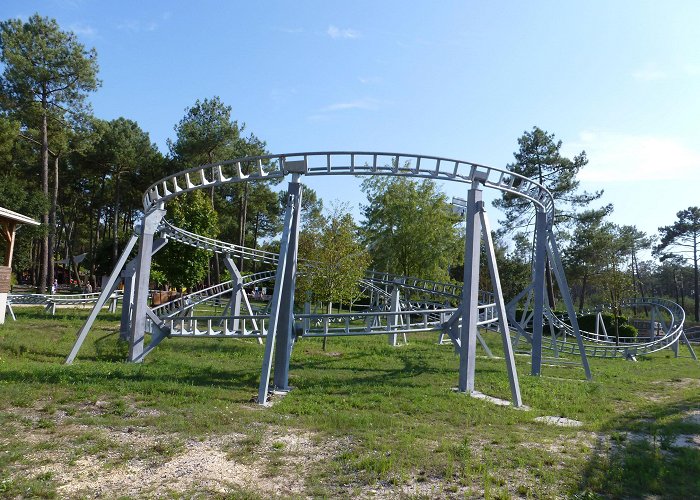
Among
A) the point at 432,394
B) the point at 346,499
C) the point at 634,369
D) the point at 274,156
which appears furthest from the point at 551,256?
the point at 346,499

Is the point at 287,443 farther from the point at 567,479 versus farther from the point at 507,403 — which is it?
the point at 507,403

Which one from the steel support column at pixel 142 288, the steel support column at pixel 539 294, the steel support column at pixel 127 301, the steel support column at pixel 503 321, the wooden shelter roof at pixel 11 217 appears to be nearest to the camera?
the steel support column at pixel 503 321

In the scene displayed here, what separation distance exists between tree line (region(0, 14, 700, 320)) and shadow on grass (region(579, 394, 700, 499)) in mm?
13279

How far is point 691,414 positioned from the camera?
11.4 meters

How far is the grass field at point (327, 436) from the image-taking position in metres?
6.48

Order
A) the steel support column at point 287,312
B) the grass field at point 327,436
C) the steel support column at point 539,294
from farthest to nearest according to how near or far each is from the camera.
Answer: the steel support column at point 539,294 < the steel support column at point 287,312 < the grass field at point 327,436

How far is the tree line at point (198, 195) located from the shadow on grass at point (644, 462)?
13.3 metres

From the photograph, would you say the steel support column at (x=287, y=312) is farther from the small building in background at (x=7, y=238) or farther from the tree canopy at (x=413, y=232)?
the tree canopy at (x=413, y=232)

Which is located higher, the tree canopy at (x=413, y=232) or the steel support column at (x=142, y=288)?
the tree canopy at (x=413, y=232)

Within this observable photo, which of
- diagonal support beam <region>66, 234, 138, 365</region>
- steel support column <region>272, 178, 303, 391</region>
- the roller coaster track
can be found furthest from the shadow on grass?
diagonal support beam <region>66, 234, 138, 365</region>

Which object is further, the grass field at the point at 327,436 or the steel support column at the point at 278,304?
the steel support column at the point at 278,304

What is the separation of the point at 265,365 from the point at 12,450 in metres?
4.68

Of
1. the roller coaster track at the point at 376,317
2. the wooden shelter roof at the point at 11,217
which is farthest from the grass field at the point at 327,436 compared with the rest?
the wooden shelter roof at the point at 11,217

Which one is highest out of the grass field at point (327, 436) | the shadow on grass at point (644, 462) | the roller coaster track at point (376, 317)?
the roller coaster track at point (376, 317)
